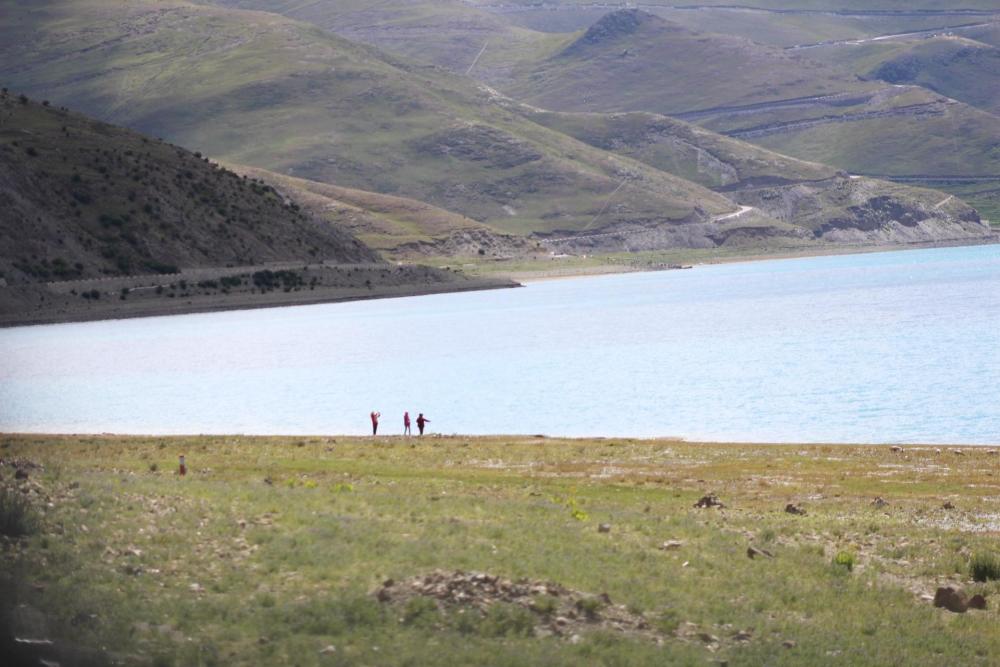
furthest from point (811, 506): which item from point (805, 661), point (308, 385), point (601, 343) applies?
point (601, 343)

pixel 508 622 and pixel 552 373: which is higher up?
pixel 552 373

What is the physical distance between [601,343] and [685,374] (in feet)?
102

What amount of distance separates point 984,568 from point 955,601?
2971 millimetres

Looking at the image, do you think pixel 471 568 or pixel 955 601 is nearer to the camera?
pixel 471 568

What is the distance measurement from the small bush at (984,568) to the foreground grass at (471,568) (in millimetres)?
398

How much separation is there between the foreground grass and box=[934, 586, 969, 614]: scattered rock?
0.37 metres

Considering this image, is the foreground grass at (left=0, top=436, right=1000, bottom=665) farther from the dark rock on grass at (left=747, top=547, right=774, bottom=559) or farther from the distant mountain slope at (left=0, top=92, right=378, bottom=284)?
the distant mountain slope at (left=0, top=92, right=378, bottom=284)

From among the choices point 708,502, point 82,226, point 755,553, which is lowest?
point 755,553

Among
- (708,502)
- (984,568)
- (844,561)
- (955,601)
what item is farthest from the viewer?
(708,502)

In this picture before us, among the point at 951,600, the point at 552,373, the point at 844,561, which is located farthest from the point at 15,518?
the point at 552,373

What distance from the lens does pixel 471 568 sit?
2514cm

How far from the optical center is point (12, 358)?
12288 cm

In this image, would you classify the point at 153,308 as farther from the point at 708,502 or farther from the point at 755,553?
the point at 755,553

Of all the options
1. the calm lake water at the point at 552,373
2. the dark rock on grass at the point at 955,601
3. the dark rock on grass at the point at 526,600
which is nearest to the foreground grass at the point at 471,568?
the dark rock on grass at the point at 526,600
